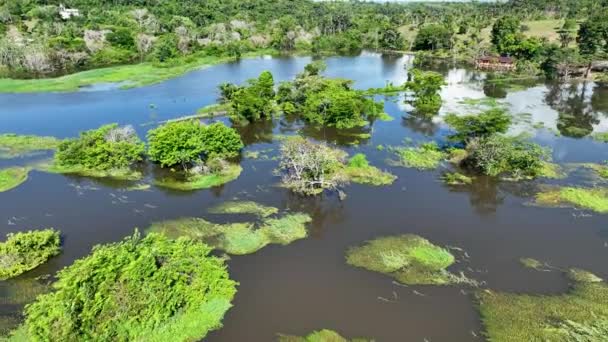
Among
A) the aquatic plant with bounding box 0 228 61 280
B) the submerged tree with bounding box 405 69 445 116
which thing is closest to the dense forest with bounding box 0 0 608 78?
the submerged tree with bounding box 405 69 445 116

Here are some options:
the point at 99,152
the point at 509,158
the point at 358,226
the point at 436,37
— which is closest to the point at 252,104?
the point at 99,152

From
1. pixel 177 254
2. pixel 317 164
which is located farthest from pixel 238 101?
pixel 177 254

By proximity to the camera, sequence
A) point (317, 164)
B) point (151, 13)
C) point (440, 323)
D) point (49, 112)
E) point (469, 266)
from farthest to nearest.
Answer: point (151, 13) → point (49, 112) → point (317, 164) → point (469, 266) → point (440, 323)

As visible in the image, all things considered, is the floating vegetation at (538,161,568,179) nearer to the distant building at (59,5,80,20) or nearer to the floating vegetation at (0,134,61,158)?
the floating vegetation at (0,134,61,158)

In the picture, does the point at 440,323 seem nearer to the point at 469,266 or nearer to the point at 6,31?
the point at 469,266

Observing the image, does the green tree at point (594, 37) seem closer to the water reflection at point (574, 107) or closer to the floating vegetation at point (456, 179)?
the water reflection at point (574, 107)

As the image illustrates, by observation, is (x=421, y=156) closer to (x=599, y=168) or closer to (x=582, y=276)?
(x=599, y=168)

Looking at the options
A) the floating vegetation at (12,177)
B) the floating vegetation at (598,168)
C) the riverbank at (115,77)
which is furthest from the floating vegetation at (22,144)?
the floating vegetation at (598,168)
